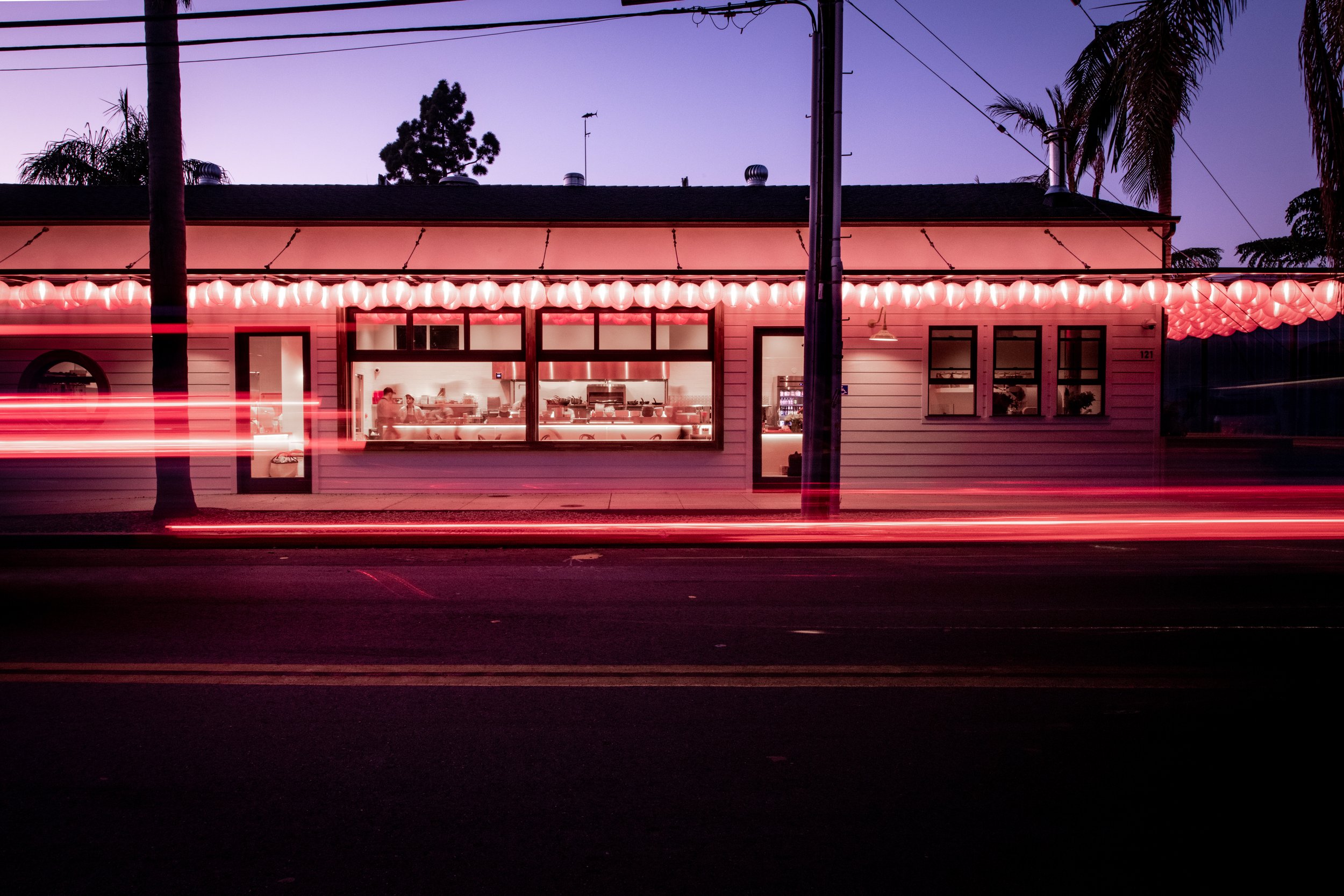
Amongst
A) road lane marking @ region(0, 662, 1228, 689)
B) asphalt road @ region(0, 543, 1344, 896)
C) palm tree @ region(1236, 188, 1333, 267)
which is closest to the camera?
asphalt road @ region(0, 543, 1344, 896)

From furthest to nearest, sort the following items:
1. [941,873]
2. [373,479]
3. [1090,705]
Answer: [373,479] → [1090,705] → [941,873]

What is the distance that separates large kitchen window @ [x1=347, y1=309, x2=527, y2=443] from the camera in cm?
1457

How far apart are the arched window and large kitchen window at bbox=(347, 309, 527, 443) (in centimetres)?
466

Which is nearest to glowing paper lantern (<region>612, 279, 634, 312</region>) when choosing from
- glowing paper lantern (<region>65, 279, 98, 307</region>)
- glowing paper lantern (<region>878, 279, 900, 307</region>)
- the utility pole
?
the utility pole

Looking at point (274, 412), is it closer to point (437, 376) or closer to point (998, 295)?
point (437, 376)

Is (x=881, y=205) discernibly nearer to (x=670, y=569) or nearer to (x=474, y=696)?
(x=670, y=569)

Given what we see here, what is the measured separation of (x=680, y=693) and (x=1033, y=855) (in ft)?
7.07

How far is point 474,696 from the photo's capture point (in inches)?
183

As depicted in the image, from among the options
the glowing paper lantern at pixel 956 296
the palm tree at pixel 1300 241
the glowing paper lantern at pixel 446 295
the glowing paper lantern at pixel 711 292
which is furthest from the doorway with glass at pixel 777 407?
the palm tree at pixel 1300 241

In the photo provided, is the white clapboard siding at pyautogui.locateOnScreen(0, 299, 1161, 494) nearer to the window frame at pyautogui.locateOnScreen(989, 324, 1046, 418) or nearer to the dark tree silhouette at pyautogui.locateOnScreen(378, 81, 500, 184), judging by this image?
the window frame at pyautogui.locateOnScreen(989, 324, 1046, 418)

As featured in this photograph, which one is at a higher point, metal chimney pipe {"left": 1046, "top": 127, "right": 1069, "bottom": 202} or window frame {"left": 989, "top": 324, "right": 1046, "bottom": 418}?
metal chimney pipe {"left": 1046, "top": 127, "right": 1069, "bottom": 202}

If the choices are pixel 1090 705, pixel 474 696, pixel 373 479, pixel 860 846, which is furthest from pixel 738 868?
pixel 373 479

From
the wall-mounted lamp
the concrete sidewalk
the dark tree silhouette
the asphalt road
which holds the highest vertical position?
the dark tree silhouette

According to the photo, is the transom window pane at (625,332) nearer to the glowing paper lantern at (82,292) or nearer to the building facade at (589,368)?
the building facade at (589,368)
